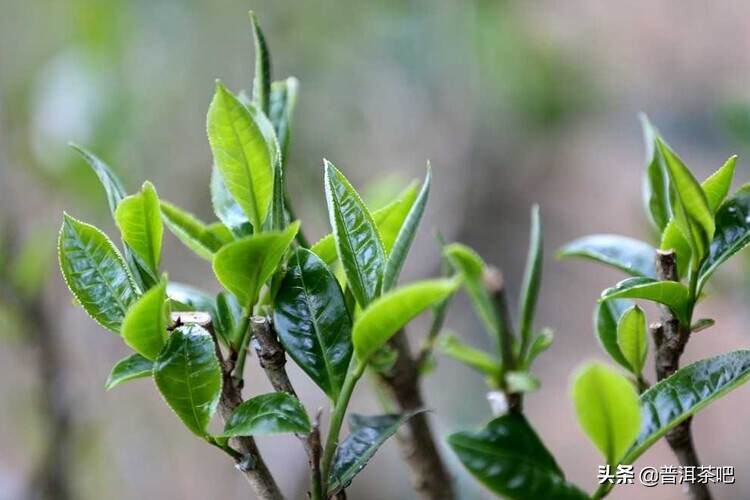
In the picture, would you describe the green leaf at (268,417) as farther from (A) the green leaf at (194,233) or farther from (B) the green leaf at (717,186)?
(B) the green leaf at (717,186)

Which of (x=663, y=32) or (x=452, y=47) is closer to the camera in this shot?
(x=452, y=47)

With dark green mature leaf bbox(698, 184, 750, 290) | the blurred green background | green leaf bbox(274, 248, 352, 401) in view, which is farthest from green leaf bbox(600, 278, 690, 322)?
the blurred green background

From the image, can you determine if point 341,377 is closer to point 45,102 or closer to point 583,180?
point 45,102

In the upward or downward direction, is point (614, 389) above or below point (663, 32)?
below

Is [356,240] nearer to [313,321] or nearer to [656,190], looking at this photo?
[313,321]

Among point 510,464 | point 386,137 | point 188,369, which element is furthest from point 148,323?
point 386,137

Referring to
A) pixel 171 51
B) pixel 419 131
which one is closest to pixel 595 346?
pixel 419 131
